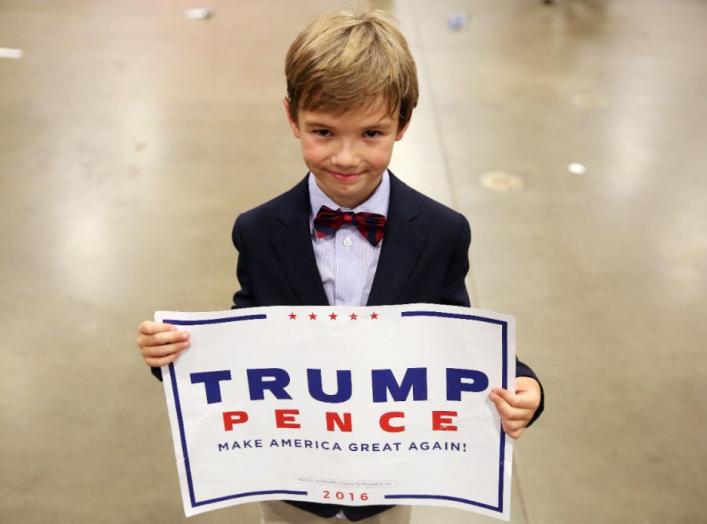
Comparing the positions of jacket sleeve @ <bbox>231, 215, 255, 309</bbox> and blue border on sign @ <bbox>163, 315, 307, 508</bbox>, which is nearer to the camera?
blue border on sign @ <bbox>163, 315, 307, 508</bbox>

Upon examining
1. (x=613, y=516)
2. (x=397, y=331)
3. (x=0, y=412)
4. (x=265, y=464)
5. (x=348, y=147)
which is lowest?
(x=613, y=516)

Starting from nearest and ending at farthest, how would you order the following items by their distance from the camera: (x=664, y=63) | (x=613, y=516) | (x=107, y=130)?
(x=613, y=516) → (x=107, y=130) → (x=664, y=63)

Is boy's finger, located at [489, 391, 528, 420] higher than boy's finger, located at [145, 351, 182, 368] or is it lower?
lower

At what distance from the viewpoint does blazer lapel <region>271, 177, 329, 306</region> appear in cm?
122

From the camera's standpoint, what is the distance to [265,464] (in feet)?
4.13

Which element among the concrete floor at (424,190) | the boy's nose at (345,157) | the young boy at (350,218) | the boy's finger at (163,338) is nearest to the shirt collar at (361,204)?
the young boy at (350,218)

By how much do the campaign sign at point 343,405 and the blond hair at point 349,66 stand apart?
0.32 m

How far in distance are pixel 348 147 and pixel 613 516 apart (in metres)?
1.61

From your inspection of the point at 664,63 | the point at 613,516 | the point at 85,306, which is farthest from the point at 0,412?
the point at 664,63

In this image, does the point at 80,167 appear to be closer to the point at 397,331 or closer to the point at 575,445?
the point at 575,445

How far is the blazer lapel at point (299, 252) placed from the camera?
1219 millimetres

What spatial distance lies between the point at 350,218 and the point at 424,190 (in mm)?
2430

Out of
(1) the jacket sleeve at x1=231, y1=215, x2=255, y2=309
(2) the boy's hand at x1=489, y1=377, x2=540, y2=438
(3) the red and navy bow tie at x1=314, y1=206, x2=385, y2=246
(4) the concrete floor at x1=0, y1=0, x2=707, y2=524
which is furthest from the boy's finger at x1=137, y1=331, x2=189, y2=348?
(4) the concrete floor at x1=0, y1=0, x2=707, y2=524

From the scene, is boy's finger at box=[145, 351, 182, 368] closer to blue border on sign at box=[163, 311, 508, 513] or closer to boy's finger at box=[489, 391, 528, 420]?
blue border on sign at box=[163, 311, 508, 513]
